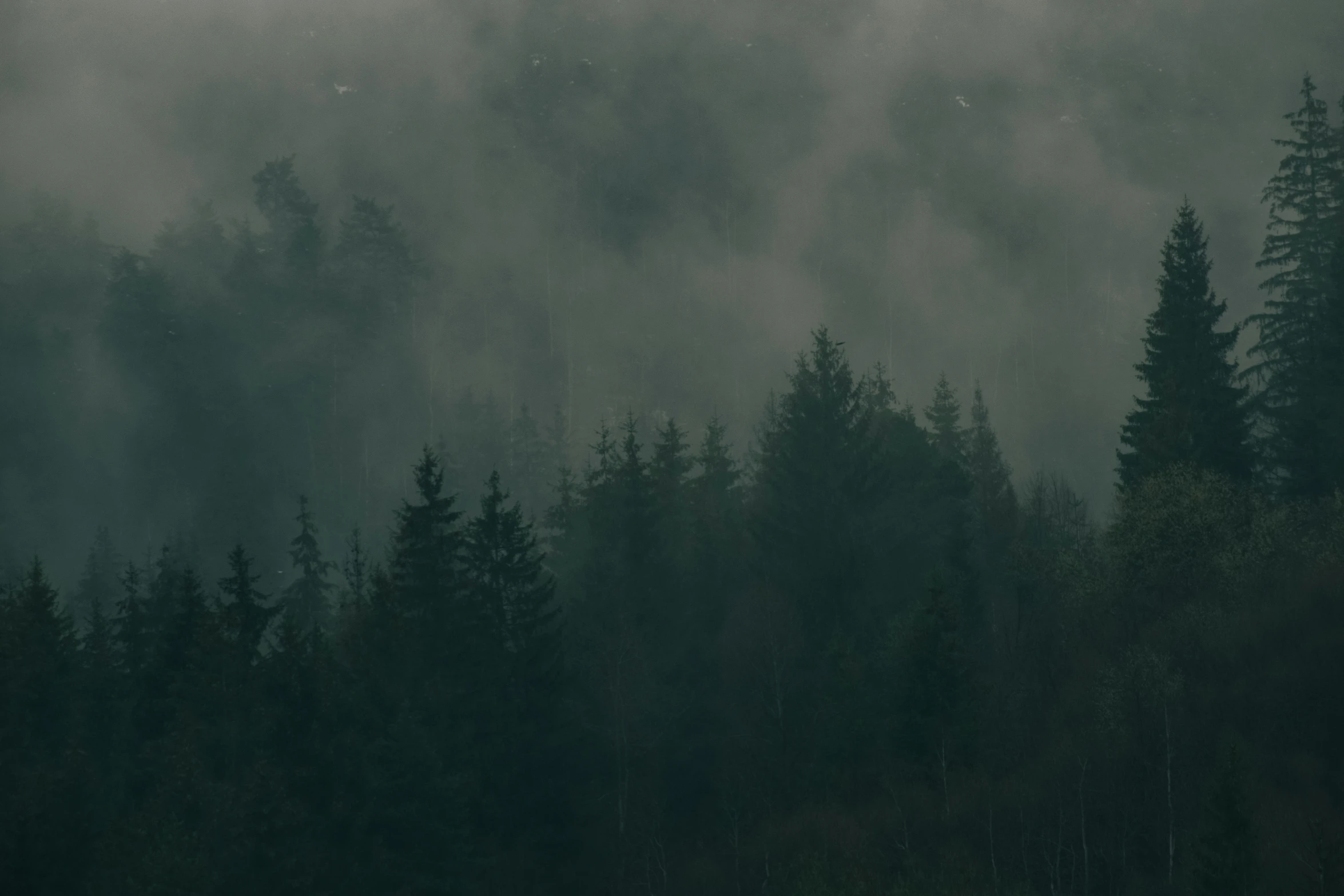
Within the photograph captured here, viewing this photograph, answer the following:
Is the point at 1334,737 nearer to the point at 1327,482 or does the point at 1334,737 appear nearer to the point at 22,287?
the point at 1327,482

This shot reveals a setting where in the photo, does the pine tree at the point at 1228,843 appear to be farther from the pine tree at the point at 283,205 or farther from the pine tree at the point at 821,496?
the pine tree at the point at 283,205

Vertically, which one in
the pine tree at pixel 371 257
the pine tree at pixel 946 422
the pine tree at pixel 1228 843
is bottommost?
the pine tree at pixel 1228 843

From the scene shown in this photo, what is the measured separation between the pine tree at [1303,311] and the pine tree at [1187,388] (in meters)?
2.11

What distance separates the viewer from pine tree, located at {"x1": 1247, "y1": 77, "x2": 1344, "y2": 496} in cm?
5025

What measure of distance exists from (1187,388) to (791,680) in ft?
68.9

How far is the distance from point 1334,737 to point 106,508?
330 feet

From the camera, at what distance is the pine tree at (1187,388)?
4941 centimetres

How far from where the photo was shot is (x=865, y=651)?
2151 inches

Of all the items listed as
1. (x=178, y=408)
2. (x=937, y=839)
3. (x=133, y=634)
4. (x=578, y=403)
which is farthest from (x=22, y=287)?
(x=937, y=839)

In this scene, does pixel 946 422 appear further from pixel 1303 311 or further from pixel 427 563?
pixel 427 563


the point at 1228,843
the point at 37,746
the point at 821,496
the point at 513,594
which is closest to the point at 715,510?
the point at 821,496

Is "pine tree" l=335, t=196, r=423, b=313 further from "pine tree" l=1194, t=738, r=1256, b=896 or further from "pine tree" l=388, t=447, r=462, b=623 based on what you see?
"pine tree" l=1194, t=738, r=1256, b=896

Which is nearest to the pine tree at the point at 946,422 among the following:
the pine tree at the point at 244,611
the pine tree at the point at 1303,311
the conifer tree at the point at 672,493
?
the conifer tree at the point at 672,493

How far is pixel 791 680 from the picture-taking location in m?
52.8
